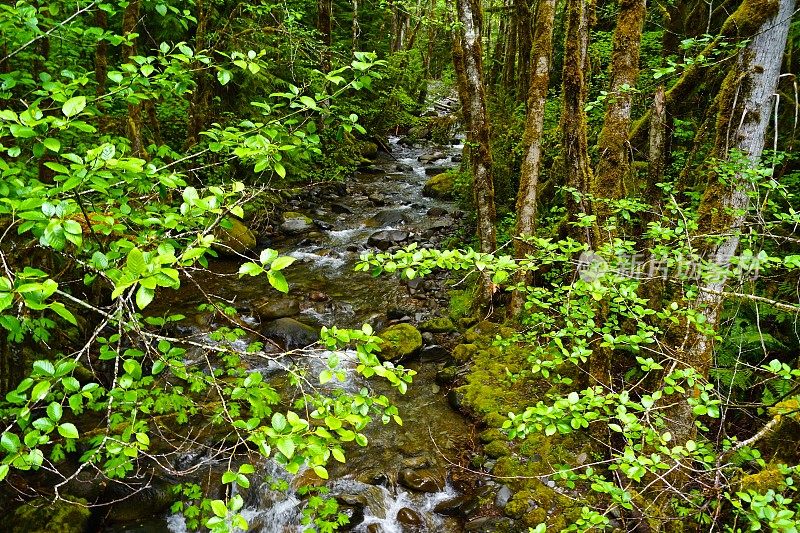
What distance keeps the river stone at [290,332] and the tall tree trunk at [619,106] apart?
19.2ft

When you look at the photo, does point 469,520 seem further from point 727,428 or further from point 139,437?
point 139,437

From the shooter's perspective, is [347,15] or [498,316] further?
[347,15]

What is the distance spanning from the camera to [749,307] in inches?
249

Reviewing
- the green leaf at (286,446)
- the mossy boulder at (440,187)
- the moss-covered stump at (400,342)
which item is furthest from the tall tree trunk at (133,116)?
the mossy boulder at (440,187)

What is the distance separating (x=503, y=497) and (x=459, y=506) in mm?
538

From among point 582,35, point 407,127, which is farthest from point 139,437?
point 407,127

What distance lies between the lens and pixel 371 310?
10.4m

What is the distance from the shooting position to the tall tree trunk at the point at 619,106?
5.24 m

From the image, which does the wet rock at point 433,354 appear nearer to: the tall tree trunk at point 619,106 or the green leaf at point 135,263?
the tall tree trunk at point 619,106

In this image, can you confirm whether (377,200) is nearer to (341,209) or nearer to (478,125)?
(341,209)

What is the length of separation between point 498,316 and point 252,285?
5.90 metres

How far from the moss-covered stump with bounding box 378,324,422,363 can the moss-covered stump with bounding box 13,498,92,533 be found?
4678 millimetres

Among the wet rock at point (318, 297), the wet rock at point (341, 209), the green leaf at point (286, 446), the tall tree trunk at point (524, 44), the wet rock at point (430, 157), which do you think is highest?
the tall tree trunk at point (524, 44)

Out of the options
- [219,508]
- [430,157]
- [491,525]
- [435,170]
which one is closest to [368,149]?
[430,157]
